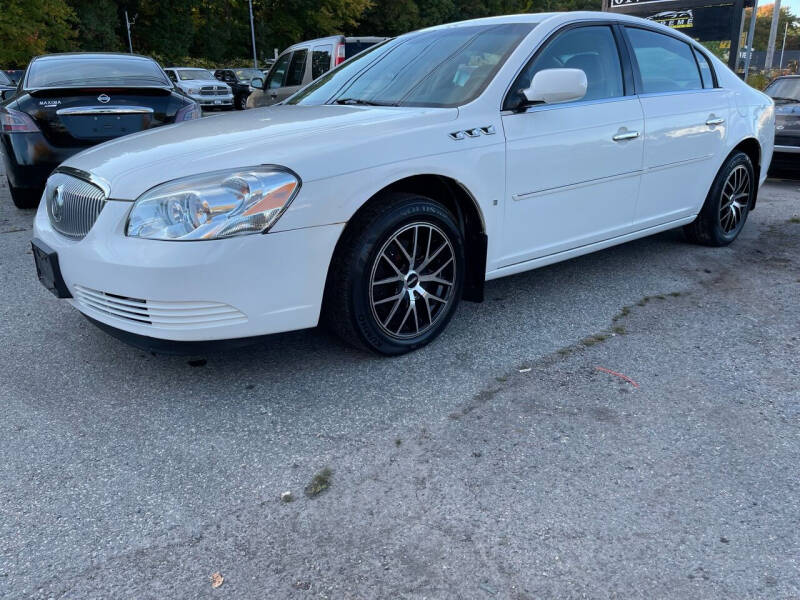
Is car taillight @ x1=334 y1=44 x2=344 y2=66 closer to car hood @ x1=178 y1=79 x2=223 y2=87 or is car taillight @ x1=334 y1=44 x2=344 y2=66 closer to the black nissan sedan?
the black nissan sedan

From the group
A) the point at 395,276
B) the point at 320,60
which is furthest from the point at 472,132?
the point at 320,60

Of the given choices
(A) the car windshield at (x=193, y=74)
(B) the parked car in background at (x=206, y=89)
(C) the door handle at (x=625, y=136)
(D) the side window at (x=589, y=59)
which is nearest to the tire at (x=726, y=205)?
(C) the door handle at (x=625, y=136)

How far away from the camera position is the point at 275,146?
9.36 feet

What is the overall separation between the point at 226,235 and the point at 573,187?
79.2 inches

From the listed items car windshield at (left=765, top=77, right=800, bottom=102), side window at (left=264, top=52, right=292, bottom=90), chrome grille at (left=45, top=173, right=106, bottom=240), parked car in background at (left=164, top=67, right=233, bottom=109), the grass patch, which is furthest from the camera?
parked car in background at (left=164, top=67, right=233, bottom=109)

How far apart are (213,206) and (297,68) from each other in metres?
8.62

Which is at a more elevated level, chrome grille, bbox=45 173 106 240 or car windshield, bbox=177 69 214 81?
chrome grille, bbox=45 173 106 240

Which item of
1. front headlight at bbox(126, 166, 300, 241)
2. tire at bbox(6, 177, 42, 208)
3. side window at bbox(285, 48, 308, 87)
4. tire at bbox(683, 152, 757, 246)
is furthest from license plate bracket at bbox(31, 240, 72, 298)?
side window at bbox(285, 48, 308, 87)

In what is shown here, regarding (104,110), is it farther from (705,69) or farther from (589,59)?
(705,69)

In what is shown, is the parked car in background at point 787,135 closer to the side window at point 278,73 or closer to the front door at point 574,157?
the front door at point 574,157

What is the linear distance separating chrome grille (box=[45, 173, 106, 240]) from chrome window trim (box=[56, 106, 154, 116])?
9.10 feet

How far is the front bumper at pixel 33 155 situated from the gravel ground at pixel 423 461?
244 centimetres

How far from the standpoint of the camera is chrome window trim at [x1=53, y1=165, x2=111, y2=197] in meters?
2.83

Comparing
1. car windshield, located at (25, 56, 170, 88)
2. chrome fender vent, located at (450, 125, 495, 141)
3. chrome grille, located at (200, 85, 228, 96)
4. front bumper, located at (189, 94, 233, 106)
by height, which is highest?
car windshield, located at (25, 56, 170, 88)
